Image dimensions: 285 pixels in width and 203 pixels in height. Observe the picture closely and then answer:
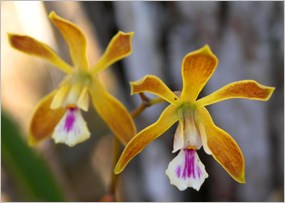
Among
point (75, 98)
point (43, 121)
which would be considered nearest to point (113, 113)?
point (75, 98)

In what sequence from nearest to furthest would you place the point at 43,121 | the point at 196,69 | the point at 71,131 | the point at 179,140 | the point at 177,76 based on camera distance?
1. the point at 196,69
2. the point at 179,140
3. the point at 71,131
4. the point at 43,121
5. the point at 177,76

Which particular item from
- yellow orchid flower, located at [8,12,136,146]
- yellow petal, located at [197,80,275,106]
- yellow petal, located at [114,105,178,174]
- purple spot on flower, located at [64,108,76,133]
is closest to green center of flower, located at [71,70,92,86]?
yellow orchid flower, located at [8,12,136,146]

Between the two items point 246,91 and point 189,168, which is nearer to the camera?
point 246,91

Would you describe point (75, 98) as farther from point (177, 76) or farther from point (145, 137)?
point (177, 76)

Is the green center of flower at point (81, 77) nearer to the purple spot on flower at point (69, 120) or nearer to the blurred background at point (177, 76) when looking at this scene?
the purple spot on flower at point (69, 120)

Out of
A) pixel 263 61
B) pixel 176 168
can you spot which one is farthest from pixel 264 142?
pixel 176 168
